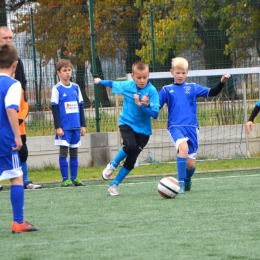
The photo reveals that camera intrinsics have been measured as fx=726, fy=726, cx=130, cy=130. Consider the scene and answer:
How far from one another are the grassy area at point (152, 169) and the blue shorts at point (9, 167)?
4993mm

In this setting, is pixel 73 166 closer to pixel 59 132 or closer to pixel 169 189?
pixel 59 132

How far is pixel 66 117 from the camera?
33.4 feet

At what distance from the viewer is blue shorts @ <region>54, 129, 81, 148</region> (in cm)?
1021

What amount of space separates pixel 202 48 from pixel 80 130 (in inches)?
187

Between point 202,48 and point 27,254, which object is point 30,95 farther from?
point 27,254

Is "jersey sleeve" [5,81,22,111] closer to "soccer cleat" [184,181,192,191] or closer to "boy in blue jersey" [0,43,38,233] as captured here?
"boy in blue jersey" [0,43,38,233]

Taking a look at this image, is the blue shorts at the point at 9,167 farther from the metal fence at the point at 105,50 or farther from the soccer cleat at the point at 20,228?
the metal fence at the point at 105,50

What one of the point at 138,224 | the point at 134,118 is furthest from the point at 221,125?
the point at 138,224

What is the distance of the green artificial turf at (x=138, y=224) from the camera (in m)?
5.14

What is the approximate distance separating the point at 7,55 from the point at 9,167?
37.0 inches

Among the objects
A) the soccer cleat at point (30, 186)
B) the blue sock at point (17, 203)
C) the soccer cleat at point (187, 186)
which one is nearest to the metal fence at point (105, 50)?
the soccer cleat at point (30, 186)

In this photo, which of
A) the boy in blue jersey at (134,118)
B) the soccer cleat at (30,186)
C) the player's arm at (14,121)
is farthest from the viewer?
the soccer cleat at (30,186)

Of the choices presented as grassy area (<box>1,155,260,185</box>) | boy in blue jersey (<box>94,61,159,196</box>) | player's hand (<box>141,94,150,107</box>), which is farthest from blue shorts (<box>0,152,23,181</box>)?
grassy area (<box>1,155,260,185</box>)

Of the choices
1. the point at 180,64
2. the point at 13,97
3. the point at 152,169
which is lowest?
the point at 152,169
